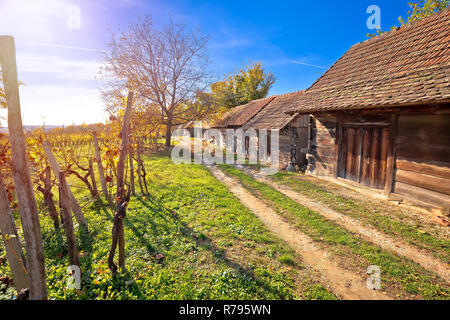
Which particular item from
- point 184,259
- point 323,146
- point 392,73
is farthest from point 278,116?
point 184,259

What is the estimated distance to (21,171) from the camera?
1869 millimetres

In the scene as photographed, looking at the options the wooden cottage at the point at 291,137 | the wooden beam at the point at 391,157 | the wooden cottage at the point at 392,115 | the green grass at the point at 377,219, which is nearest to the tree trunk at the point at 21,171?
the green grass at the point at 377,219

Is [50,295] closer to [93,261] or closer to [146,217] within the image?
[93,261]

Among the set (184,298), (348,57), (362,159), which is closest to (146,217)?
(184,298)

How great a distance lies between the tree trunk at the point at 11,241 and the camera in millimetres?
2373

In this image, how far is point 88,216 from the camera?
17.6ft

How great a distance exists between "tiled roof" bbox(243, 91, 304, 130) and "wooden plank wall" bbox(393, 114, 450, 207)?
6026mm

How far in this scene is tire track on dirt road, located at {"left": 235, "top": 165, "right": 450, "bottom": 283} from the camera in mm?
3551

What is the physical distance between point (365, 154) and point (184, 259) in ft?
23.7

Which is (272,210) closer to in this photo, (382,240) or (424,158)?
(382,240)

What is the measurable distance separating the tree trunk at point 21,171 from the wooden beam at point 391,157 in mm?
8483
